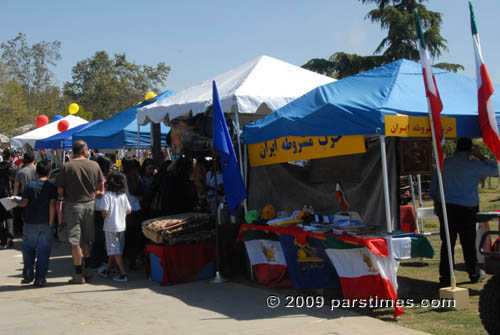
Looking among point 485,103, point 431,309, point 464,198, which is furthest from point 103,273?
point 485,103

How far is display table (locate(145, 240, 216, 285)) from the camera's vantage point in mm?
7586

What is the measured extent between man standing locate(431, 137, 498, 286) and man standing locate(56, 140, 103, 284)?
4830mm

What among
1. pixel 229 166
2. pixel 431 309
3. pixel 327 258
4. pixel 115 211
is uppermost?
pixel 229 166

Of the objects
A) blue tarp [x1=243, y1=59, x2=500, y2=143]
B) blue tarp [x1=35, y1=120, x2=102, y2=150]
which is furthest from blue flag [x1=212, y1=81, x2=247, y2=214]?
blue tarp [x1=35, y1=120, x2=102, y2=150]

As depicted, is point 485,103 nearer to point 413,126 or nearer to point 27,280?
point 413,126

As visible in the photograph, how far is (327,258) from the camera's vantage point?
650 cm

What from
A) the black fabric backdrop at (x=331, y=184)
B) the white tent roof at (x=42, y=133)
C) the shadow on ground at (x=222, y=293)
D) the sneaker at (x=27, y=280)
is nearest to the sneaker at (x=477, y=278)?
the black fabric backdrop at (x=331, y=184)

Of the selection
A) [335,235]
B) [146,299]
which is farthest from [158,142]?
[335,235]

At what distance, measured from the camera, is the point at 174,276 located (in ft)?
25.1

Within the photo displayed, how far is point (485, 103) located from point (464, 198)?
135 centimetres

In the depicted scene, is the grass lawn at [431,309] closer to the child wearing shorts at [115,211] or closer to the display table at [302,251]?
the display table at [302,251]

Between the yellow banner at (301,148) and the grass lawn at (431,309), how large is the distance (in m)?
1.85

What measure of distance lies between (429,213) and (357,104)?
134 inches

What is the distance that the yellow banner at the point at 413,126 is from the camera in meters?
5.61
